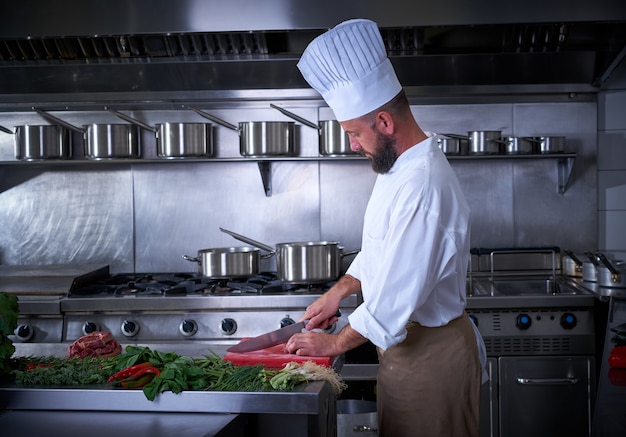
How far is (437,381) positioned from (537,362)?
144 cm

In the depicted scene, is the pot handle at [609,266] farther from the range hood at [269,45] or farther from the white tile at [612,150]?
the range hood at [269,45]

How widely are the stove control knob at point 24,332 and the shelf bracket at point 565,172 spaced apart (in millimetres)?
2895

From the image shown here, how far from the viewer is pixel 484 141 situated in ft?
13.3

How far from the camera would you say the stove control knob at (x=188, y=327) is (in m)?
3.64

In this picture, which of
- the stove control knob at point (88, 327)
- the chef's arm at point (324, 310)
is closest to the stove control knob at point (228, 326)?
the stove control knob at point (88, 327)

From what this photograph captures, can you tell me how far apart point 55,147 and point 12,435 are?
2.83m

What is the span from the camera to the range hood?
379 cm

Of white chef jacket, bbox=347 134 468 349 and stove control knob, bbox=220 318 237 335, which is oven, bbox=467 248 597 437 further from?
white chef jacket, bbox=347 134 468 349

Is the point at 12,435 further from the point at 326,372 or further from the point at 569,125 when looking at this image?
the point at 569,125

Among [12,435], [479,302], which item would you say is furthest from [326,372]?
[479,302]

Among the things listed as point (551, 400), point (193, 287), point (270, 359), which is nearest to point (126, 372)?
point (270, 359)

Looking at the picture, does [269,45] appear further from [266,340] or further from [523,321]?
[266,340]

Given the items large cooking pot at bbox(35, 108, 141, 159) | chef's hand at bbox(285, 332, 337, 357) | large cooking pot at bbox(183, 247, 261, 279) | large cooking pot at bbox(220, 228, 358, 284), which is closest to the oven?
large cooking pot at bbox(220, 228, 358, 284)

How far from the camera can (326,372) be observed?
198cm
